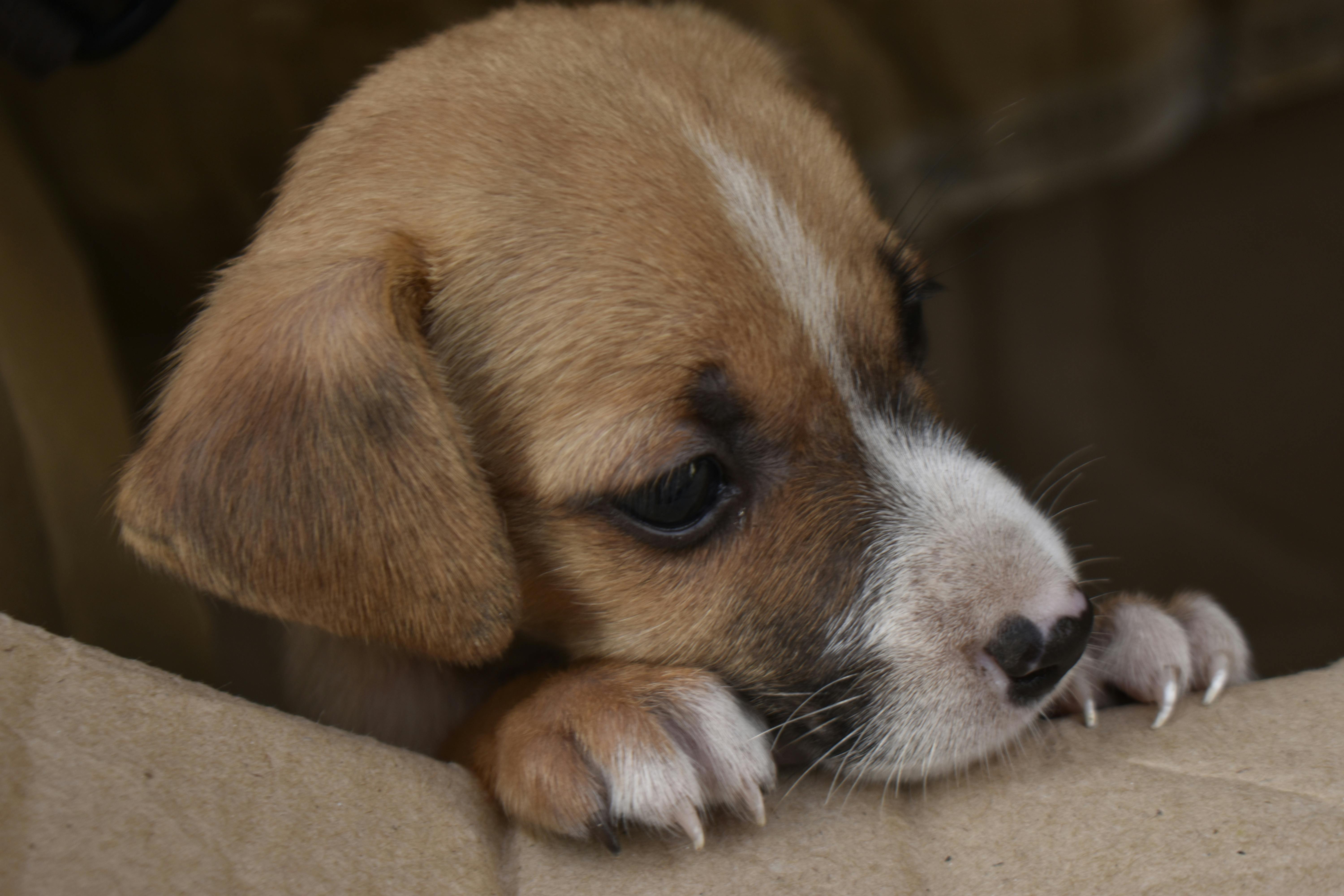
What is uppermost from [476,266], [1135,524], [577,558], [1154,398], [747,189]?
[747,189]

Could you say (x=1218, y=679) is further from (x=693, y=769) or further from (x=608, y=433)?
(x=608, y=433)

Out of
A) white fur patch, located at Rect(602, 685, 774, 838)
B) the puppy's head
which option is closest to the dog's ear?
the puppy's head

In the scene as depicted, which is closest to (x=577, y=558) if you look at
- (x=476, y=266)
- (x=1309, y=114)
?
(x=476, y=266)

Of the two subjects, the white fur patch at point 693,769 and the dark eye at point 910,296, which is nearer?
the white fur patch at point 693,769

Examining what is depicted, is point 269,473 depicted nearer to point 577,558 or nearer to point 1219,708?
point 577,558

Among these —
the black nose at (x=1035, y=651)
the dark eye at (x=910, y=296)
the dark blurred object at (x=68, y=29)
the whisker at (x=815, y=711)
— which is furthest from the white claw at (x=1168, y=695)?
the dark blurred object at (x=68, y=29)

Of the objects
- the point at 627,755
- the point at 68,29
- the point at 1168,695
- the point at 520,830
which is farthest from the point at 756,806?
the point at 68,29

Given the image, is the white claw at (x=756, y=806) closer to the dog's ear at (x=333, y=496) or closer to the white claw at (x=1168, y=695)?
the dog's ear at (x=333, y=496)
